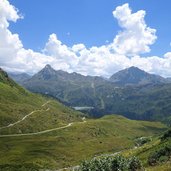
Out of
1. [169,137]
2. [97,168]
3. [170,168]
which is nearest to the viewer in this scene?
[170,168]

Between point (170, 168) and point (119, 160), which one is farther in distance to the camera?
point (119, 160)

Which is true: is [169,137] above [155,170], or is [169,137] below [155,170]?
above

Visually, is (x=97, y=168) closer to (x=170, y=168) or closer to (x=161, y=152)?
(x=170, y=168)

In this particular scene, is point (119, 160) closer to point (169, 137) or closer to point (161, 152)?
point (161, 152)

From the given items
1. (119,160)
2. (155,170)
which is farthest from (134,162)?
(155,170)

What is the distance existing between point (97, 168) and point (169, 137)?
148142 mm

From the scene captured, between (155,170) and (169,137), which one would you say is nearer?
(155,170)

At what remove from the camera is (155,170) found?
3334 centimetres

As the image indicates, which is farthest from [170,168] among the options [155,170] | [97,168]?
[97,168]

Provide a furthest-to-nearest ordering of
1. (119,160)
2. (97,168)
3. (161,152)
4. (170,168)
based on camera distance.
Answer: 1. (161,152)
2. (119,160)
3. (97,168)
4. (170,168)

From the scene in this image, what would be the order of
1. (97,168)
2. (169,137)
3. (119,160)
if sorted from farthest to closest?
1. (169,137)
2. (119,160)
3. (97,168)

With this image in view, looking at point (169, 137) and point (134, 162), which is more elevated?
point (169, 137)

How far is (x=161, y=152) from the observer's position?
123000mm

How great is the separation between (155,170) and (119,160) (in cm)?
2950
